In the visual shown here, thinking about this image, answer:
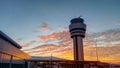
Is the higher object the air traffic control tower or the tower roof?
the tower roof

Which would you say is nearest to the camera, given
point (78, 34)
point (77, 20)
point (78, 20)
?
point (78, 34)

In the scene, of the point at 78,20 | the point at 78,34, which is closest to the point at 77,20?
the point at 78,20

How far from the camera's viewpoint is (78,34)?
72.2m

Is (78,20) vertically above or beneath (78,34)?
above

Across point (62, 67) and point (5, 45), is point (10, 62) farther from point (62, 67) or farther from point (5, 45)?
point (62, 67)

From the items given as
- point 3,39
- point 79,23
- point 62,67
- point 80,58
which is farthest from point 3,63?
point 79,23

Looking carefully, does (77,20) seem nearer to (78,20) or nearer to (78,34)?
(78,20)

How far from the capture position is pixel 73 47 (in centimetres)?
7306

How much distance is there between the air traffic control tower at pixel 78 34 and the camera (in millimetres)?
69812

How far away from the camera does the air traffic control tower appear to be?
69812mm

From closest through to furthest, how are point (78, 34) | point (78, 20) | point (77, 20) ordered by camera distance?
point (78, 34)
point (78, 20)
point (77, 20)

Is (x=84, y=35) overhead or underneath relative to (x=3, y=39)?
overhead

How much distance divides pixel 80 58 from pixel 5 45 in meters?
47.1

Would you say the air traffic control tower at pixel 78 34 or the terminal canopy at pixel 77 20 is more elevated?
the terminal canopy at pixel 77 20
